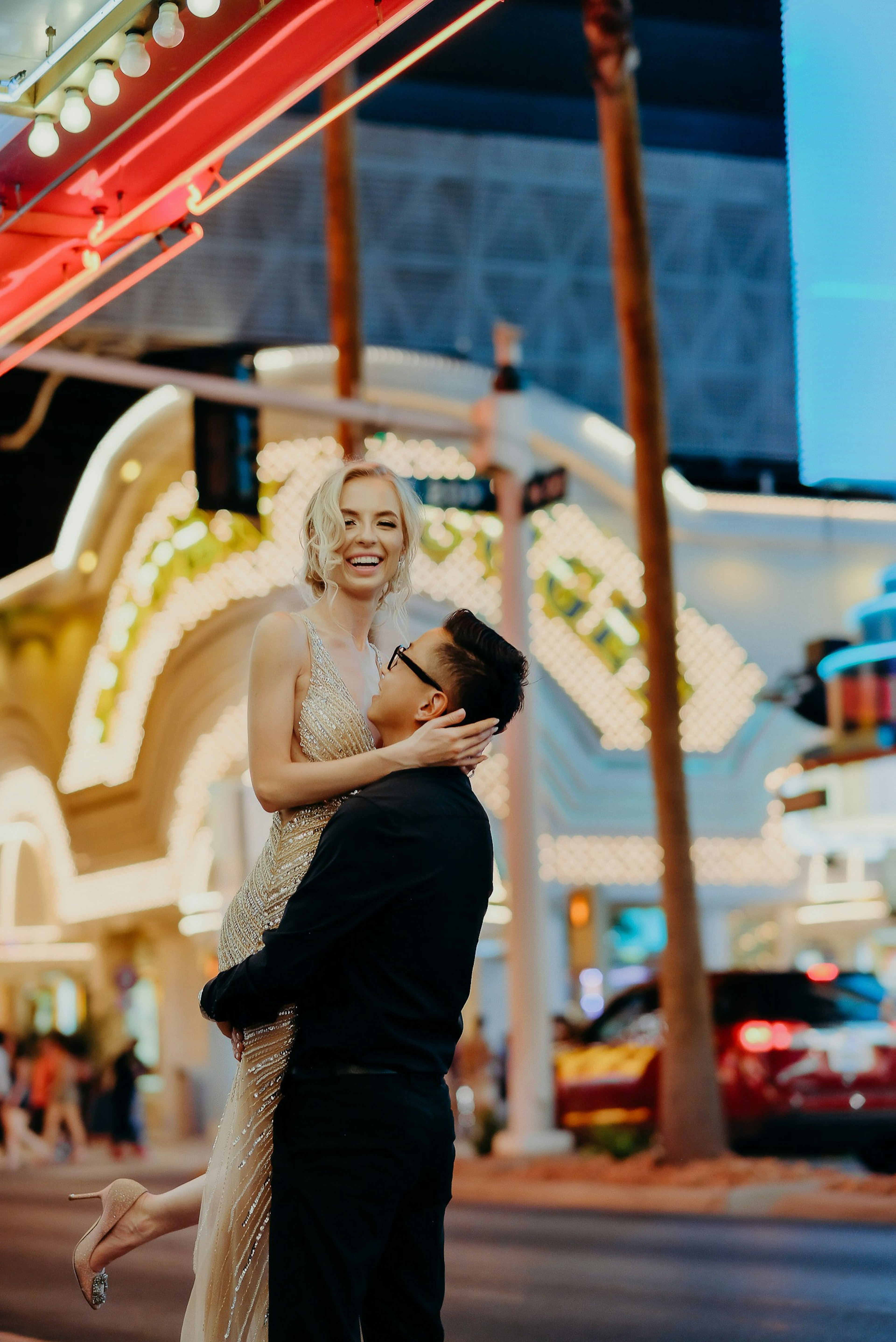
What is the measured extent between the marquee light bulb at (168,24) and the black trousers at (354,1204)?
10.6ft

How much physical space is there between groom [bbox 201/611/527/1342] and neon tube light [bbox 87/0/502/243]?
2.43 m

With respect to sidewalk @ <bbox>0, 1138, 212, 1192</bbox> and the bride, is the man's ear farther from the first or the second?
sidewalk @ <bbox>0, 1138, 212, 1192</bbox>

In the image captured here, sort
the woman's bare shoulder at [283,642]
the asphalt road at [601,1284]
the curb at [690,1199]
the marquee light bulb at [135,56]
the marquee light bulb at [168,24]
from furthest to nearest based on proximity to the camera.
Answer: the curb at [690,1199] < the asphalt road at [601,1284] < the marquee light bulb at [135,56] < the marquee light bulb at [168,24] < the woman's bare shoulder at [283,642]

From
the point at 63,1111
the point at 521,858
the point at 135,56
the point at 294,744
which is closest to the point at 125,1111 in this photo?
the point at 63,1111

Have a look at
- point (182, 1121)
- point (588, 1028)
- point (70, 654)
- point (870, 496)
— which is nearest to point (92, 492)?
point (70, 654)

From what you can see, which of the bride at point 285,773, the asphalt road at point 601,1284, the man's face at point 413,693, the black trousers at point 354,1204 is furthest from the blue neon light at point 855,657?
the black trousers at point 354,1204

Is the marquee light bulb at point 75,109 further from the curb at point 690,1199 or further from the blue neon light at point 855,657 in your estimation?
the blue neon light at point 855,657

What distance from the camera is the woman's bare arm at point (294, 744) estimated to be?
12.1 feet

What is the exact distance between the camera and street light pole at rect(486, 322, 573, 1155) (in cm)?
1728

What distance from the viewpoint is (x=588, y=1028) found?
55.9 feet

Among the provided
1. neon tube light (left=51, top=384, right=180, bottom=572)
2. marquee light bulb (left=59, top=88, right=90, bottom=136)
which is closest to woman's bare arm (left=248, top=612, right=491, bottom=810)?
marquee light bulb (left=59, top=88, right=90, bottom=136)

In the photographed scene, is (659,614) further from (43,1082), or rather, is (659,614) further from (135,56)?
(43,1082)

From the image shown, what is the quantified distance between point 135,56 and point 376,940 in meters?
3.19

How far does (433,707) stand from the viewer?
378 centimetres
